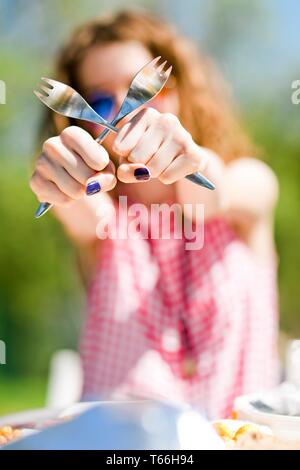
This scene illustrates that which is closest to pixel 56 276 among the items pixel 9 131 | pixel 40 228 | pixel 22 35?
pixel 40 228

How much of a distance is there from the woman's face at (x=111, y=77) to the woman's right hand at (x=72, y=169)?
0.81 feet

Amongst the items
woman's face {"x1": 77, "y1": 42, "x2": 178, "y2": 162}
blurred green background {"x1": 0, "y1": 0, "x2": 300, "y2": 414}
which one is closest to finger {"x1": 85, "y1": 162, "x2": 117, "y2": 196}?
woman's face {"x1": 77, "y1": 42, "x2": 178, "y2": 162}

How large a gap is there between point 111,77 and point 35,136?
0.78ft

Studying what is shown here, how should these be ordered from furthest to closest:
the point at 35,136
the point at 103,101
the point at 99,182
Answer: the point at 35,136 < the point at 103,101 < the point at 99,182

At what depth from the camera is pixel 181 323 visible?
1020 millimetres

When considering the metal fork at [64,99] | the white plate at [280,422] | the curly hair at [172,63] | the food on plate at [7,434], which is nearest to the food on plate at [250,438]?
the white plate at [280,422]

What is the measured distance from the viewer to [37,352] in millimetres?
1187

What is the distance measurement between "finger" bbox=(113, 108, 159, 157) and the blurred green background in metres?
0.45

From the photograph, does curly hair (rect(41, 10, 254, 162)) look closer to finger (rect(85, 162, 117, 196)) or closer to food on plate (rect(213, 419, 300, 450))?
finger (rect(85, 162, 117, 196))

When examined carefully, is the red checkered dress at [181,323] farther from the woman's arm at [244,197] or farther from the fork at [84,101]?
the fork at [84,101]

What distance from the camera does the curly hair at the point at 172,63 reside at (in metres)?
1.01

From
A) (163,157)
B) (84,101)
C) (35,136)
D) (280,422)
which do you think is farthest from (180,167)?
(35,136)

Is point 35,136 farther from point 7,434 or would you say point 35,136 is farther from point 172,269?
point 7,434
